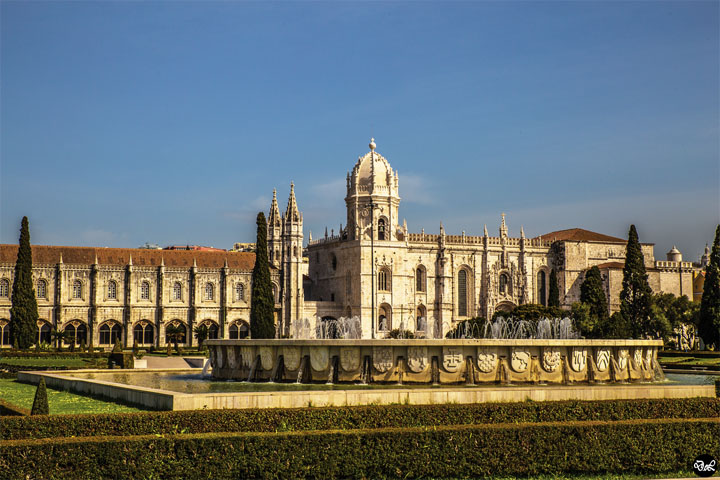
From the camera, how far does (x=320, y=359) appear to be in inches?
926

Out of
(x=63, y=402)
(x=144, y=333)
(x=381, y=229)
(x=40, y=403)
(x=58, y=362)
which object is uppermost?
A: (x=381, y=229)

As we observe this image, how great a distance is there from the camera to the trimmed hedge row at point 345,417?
49.3ft

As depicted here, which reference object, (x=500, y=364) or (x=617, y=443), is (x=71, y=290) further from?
(x=617, y=443)

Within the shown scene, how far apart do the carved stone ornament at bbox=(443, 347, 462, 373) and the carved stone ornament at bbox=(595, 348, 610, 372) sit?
459 cm

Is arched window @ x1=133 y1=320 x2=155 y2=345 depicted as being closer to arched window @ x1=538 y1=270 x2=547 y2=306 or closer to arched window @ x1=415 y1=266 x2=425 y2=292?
arched window @ x1=415 y1=266 x2=425 y2=292

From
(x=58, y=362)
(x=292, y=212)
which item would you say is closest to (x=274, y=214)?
(x=292, y=212)

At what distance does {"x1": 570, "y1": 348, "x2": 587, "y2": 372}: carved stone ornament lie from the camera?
80.7 ft

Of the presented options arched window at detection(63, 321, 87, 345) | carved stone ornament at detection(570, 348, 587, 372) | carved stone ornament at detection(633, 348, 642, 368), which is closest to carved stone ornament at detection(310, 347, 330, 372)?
carved stone ornament at detection(570, 348, 587, 372)

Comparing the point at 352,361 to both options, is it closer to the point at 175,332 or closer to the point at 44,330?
the point at 175,332

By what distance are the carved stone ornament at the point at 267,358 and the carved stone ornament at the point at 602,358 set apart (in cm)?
922

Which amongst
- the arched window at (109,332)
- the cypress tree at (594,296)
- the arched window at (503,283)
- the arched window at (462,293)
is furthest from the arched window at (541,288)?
the arched window at (109,332)

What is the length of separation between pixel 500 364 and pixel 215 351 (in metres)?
8.99

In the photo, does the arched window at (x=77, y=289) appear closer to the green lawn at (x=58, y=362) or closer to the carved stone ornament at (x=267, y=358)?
the green lawn at (x=58, y=362)

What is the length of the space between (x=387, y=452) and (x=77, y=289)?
56345 millimetres
